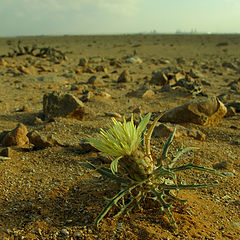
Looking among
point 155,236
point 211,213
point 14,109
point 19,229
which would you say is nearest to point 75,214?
point 19,229

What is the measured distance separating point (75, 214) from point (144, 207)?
0.41 m

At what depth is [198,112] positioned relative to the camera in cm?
358

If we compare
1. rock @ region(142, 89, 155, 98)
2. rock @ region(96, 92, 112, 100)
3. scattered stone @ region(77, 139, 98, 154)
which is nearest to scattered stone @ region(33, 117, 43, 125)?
scattered stone @ region(77, 139, 98, 154)

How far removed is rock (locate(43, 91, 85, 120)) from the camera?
3.84m

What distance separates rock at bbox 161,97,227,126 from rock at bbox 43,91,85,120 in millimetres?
1166

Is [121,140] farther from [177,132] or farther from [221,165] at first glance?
[177,132]

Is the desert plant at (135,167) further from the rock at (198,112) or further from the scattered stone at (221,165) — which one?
the rock at (198,112)

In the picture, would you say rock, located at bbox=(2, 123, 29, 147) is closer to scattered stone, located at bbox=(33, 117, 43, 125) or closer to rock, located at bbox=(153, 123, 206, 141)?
scattered stone, located at bbox=(33, 117, 43, 125)

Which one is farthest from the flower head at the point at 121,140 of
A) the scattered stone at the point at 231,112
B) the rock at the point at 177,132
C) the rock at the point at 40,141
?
the scattered stone at the point at 231,112

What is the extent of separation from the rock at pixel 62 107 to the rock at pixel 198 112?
1.17 meters

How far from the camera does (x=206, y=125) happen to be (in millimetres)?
3617

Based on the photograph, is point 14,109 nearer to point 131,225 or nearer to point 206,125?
point 206,125

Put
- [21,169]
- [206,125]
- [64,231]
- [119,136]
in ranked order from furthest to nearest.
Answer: [206,125] < [21,169] < [64,231] < [119,136]

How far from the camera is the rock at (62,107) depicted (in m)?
3.84
